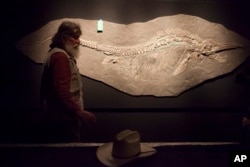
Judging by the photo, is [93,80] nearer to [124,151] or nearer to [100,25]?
[100,25]

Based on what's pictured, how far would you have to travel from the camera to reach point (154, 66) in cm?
317

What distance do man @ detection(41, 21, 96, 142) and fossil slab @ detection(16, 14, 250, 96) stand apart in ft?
2.06

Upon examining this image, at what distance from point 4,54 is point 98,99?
3.08 feet

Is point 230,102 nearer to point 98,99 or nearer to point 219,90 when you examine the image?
point 219,90

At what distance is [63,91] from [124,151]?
2.50ft

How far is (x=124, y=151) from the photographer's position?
5.45ft

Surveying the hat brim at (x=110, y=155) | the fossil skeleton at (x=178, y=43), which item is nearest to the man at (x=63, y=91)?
the hat brim at (x=110, y=155)

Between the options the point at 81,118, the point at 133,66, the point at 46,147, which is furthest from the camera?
the point at 133,66

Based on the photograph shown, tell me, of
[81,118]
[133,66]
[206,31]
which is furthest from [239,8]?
[81,118]

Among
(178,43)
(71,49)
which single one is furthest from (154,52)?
(71,49)

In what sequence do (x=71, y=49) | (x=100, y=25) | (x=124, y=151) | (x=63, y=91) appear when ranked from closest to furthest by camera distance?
(x=124, y=151)
(x=63, y=91)
(x=71, y=49)
(x=100, y=25)

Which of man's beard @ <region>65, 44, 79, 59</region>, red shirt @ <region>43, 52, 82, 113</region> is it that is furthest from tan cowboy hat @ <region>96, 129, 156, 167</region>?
man's beard @ <region>65, 44, 79, 59</region>

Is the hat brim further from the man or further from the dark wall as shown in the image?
the dark wall

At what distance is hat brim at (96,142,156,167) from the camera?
1649 millimetres
